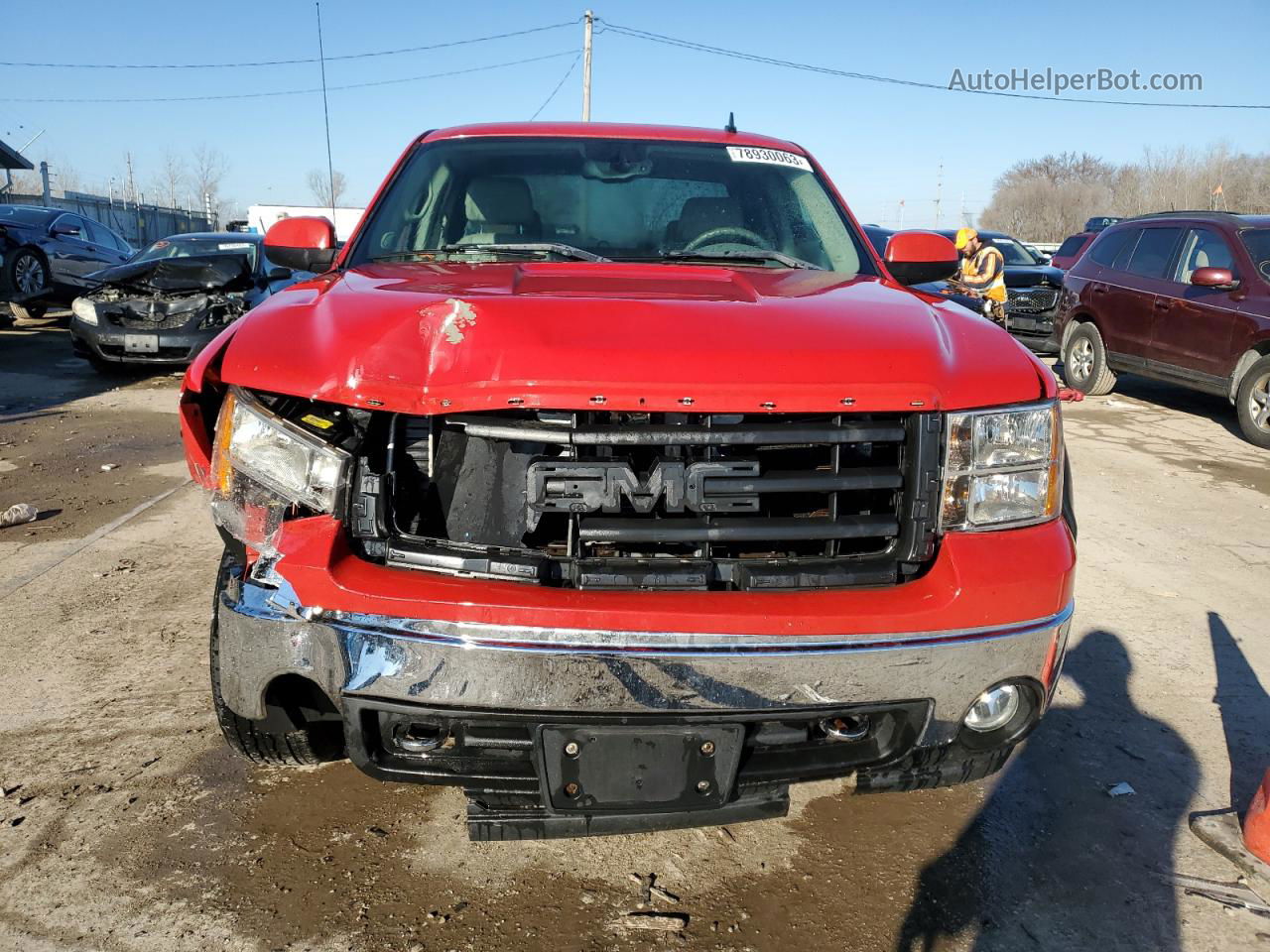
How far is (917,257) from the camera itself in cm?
334

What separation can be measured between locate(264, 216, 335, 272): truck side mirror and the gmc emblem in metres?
1.87

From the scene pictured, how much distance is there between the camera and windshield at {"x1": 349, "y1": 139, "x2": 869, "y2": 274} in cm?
316

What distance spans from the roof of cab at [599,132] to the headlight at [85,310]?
291 inches

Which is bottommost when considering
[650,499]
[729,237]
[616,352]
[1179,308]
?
[1179,308]

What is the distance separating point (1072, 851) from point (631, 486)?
1.52 metres

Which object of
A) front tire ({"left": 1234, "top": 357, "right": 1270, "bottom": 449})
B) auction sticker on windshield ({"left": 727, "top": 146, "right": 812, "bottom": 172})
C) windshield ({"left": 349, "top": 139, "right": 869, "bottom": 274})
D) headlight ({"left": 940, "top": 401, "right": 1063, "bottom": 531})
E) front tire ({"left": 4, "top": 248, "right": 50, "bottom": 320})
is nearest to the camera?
headlight ({"left": 940, "top": 401, "right": 1063, "bottom": 531})

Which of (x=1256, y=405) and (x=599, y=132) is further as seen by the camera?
(x=1256, y=405)

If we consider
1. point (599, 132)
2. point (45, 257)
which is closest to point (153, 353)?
point (45, 257)

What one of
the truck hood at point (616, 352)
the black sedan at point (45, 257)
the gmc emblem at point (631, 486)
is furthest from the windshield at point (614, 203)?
the black sedan at point (45, 257)

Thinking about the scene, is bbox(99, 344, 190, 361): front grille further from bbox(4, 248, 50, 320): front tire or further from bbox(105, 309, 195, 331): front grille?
bbox(4, 248, 50, 320): front tire

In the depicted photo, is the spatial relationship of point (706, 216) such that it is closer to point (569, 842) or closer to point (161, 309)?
point (569, 842)

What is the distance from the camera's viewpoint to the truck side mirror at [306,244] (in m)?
3.40

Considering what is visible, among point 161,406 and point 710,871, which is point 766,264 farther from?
point 161,406

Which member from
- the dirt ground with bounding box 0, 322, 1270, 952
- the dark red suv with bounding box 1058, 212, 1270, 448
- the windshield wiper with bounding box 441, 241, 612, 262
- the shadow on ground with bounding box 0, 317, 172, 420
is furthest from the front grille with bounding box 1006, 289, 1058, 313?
the windshield wiper with bounding box 441, 241, 612, 262
